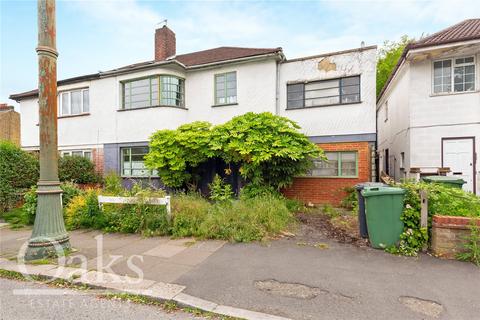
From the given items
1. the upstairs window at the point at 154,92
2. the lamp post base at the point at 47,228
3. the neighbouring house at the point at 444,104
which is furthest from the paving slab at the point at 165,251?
the neighbouring house at the point at 444,104

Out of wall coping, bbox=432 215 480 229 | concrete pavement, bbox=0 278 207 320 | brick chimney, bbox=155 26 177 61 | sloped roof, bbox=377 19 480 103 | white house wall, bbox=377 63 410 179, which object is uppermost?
brick chimney, bbox=155 26 177 61

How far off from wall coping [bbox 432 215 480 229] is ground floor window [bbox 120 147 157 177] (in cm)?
1104

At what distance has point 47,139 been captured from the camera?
17.1ft

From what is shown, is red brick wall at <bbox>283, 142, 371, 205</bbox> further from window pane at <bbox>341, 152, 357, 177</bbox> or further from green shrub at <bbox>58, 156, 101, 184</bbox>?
green shrub at <bbox>58, 156, 101, 184</bbox>

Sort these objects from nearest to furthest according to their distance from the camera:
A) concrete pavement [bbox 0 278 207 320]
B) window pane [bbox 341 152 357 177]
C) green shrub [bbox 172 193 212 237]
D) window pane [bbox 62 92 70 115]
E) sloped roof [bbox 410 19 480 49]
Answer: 1. concrete pavement [bbox 0 278 207 320]
2. green shrub [bbox 172 193 212 237]
3. sloped roof [bbox 410 19 480 49]
4. window pane [bbox 341 152 357 177]
5. window pane [bbox 62 92 70 115]

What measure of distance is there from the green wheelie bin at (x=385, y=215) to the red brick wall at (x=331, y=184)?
4910 mm

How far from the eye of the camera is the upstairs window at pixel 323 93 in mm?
10359

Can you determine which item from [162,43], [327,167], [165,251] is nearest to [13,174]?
[165,251]

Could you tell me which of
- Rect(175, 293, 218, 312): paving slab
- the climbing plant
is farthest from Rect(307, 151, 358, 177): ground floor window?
Rect(175, 293, 218, 312): paving slab

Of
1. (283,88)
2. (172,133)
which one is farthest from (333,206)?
(172,133)

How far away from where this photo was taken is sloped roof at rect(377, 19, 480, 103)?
9234mm

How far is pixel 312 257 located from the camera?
5.06m

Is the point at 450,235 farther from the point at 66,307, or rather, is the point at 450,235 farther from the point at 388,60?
the point at 388,60

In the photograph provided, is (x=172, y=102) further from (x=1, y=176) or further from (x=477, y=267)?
(x=477, y=267)
